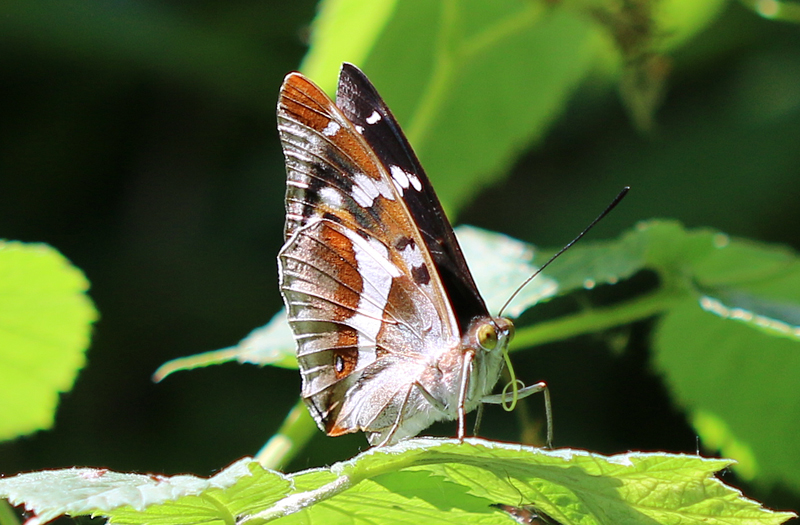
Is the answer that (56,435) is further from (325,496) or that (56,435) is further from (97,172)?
(325,496)

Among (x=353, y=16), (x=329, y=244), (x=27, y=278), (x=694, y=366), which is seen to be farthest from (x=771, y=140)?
(x=27, y=278)

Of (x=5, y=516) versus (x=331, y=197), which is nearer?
(x=5, y=516)

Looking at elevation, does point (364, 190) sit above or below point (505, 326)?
above

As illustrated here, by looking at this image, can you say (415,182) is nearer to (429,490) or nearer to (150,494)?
(429,490)

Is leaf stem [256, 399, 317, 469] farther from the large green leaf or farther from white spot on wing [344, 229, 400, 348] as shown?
the large green leaf

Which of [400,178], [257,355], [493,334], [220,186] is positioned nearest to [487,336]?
[493,334]

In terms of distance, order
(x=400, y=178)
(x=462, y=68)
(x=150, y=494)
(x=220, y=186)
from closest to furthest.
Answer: (x=150, y=494) → (x=400, y=178) → (x=462, y=68) → (x=220, y=186)

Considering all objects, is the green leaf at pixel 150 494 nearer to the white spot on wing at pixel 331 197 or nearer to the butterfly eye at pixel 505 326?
the butterfly eye at pixel 505 326
